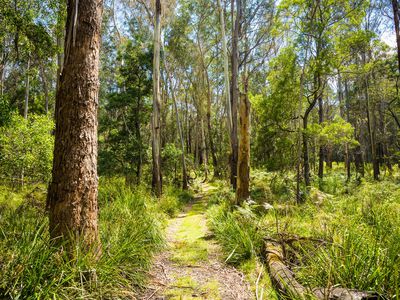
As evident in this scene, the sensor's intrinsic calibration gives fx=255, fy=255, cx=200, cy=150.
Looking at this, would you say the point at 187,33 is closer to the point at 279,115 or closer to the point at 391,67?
the point at 279,115

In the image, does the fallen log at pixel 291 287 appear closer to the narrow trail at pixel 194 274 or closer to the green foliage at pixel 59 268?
the narrow trail at pixel 194 274

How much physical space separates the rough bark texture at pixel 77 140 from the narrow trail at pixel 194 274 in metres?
1.03

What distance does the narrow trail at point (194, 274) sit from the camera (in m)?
3.00

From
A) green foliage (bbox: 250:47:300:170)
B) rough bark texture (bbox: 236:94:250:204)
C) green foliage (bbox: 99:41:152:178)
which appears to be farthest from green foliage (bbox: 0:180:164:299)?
green foliage (bbox: 250:47:300:170)

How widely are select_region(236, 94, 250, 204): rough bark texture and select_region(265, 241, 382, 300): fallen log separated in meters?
3.02

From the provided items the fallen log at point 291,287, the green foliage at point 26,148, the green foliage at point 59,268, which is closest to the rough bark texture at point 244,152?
the fallen log at point 291,287

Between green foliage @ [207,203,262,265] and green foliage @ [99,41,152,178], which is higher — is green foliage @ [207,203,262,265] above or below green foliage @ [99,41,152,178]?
below

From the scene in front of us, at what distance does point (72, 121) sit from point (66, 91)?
1.08 feet

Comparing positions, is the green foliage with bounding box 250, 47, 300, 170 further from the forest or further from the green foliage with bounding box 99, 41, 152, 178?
the green foliage with bounding box 99, 41, 152, 178

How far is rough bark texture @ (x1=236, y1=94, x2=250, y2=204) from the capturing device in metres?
6.84

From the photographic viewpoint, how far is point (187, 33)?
18016mm

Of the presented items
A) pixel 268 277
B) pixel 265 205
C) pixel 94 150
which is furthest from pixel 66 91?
pixel 265 205

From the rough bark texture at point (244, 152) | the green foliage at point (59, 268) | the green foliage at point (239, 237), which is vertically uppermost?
the rough bark texture at point (244, 152)

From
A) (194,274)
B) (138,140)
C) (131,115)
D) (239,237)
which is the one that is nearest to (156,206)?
(239,237)
